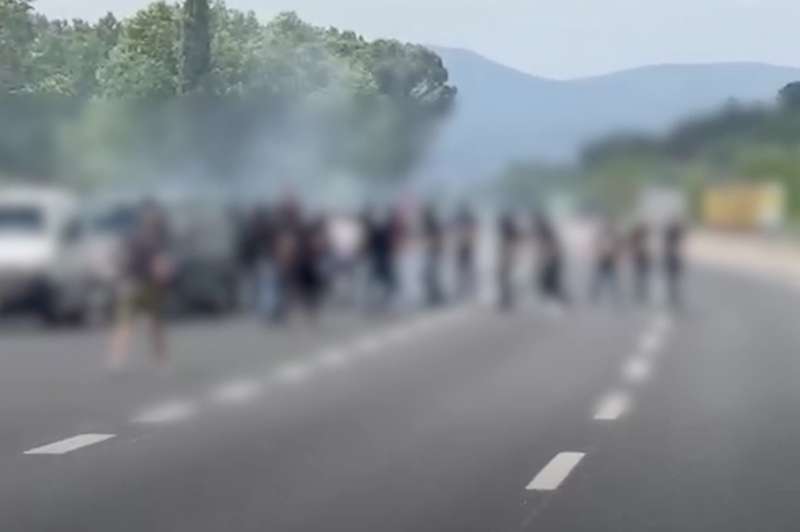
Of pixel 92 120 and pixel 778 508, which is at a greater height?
pixel 92 120

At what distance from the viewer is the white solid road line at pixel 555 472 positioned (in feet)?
50.3

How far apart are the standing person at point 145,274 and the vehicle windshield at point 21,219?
0.34 meters

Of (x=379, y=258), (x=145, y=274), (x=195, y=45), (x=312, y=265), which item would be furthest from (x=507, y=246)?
(x=195, y=45)

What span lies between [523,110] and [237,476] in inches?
76.3

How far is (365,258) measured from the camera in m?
14.5

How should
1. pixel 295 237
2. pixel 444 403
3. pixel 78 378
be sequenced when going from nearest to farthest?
pixel 295 237
pixel 78 378
pixel 444 403

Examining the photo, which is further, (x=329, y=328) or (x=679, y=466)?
(x=679, y=466)

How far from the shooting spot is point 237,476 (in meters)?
15.6

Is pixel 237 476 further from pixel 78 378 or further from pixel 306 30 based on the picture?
pixel 306 30

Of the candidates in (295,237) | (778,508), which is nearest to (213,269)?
(295,237)

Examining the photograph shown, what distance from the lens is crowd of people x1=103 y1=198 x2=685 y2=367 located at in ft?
47.2

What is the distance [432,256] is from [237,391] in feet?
4.52

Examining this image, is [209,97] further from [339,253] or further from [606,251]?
[606,251]

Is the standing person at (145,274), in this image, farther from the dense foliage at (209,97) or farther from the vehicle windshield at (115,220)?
the dense foliage at (209,97)
